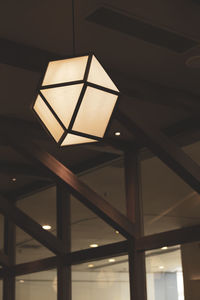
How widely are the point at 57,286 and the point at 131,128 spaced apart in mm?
3019

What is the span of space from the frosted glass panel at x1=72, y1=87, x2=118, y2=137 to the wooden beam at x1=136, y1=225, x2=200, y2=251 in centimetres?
336

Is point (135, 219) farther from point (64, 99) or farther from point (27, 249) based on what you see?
point (64, 99)

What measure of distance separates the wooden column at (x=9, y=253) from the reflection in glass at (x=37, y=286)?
108 millimetres

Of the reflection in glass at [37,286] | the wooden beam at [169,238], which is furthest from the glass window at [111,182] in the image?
the reflection in glass at [37,286]

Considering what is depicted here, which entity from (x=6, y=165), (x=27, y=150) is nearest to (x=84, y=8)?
(x=27, y=150)

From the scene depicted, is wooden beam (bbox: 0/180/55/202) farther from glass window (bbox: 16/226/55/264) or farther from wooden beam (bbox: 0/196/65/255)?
wooden beam (bbox: 0/196/65/255)

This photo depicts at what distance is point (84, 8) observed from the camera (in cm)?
407

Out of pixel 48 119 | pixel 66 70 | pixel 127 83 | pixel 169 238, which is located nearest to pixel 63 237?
pixel 169 238

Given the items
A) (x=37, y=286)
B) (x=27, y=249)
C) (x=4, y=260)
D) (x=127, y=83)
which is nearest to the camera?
(x=127, y=83)

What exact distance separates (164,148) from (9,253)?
3969 mm

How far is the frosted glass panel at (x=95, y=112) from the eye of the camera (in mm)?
2539

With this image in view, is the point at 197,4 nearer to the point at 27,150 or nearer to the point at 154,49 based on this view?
the point at 154,49

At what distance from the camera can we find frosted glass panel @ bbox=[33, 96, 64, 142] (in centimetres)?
266

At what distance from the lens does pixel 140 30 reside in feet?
14.3
